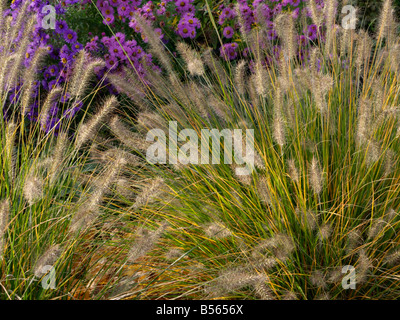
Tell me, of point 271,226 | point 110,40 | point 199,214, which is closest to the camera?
point 271,226

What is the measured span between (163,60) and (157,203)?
0.89 m

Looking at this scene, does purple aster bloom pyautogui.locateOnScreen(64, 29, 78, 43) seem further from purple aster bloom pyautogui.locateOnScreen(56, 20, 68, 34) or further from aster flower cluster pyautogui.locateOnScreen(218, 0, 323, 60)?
aster flower cluster pyautogui.locateOnScreen(218, 0, 323, 60)

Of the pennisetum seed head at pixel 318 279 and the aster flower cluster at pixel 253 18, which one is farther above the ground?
the aster flower cluster at pixel 253 18

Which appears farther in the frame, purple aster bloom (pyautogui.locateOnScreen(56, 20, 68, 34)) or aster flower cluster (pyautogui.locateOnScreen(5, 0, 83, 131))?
purple aster bloom (pyautogui.locateOnScreen(56, 20, 68, 34))

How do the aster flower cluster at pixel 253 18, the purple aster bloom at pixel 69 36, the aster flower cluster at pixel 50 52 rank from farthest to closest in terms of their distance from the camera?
the aster flower cluster at pixel 253 18 → the purple aster bloom at pixel 69 36 → the aster flower cluster at pixel 50 52

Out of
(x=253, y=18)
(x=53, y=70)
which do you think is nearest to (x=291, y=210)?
(x=53, y=70)

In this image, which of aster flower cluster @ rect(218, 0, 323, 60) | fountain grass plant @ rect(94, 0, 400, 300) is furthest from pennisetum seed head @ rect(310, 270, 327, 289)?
aster flower cluster @ rect(218, 0, 323, 60)

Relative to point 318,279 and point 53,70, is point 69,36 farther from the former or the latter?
point 318,279

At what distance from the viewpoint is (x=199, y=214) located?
7.71 feet

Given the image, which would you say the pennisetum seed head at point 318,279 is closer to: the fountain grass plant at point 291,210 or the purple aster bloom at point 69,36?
the fountain grass plant at point 291,210

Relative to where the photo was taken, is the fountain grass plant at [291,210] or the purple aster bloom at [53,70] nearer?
the fountain grass plant at [291,210]

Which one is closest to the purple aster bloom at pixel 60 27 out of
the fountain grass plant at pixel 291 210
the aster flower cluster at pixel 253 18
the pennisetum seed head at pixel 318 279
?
the fountain grass plant at pixel 291 210

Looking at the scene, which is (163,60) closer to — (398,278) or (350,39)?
(350,39)
